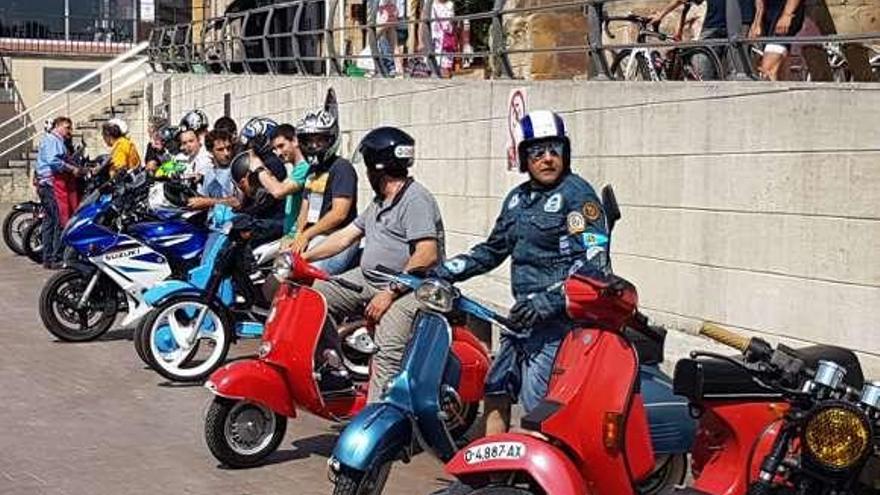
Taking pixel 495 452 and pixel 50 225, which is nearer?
pixel 495 452

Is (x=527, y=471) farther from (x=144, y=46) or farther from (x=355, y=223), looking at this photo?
(x=144, y=46)

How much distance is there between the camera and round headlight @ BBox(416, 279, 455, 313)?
521 cm

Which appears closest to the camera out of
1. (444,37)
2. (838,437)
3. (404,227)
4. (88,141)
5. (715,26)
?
(838,437)

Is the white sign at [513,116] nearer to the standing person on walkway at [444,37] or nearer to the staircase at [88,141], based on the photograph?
the standing person on walkway at [444,37]

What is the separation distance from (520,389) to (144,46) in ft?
84.7

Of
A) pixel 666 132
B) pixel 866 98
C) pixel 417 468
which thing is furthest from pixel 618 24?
pixel 417 468

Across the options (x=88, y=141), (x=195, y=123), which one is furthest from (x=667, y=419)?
(x=88, y=141)

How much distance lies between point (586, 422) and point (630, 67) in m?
5.17

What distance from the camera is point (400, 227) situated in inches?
265

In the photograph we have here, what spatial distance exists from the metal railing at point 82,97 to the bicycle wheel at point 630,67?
2105 cm

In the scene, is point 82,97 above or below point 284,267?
above

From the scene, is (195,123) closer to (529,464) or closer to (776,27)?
(776,27)

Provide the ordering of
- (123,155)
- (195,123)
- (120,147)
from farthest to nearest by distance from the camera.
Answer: (120,147) → (123,155) → (195,123)

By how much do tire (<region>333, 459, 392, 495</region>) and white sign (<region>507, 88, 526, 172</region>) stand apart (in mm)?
5261
